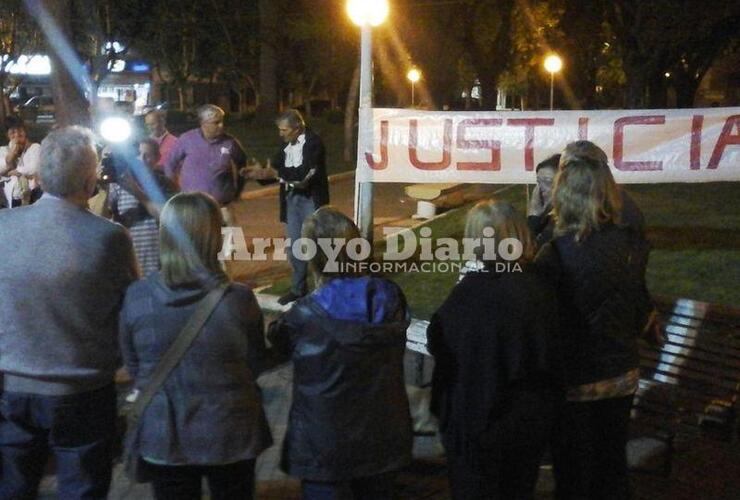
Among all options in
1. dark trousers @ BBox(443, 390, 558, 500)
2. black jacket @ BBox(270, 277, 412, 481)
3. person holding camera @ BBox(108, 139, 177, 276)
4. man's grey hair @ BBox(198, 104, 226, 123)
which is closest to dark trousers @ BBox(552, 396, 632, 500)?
dark trousers @ BBox(443, 390, 558, 500)

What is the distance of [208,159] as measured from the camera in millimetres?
8273

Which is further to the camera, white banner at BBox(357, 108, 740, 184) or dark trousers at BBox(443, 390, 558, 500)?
white banner at BBox(357, 108, 740, 184)

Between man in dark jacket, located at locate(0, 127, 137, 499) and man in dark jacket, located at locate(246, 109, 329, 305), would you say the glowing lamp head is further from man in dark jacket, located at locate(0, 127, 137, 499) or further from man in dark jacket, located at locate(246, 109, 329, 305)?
man in dark jacket, located at locate(0, 127, 137, 499)

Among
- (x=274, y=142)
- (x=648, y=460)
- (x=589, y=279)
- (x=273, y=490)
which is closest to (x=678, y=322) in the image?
(x=648, y=460)

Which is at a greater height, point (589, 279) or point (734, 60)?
point (734, 60)

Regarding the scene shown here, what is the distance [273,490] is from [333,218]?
212 centimetres

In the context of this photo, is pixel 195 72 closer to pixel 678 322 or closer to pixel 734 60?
pixel 734 60

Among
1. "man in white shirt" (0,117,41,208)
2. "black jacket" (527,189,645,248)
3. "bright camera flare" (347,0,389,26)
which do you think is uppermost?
"bright camera flare" (347,0,389,26)

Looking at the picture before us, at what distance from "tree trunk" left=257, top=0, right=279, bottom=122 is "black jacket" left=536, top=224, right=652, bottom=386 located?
3411 cm

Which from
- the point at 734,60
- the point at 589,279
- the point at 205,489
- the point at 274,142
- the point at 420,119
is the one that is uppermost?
the point at 734,60

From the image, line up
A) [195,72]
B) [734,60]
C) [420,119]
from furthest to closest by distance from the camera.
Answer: [195,72] → [734,60] → [420,119]

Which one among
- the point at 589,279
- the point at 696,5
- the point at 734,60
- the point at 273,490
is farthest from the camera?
the point at 734,60

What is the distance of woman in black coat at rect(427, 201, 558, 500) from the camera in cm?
370

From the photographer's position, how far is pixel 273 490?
532 cm
